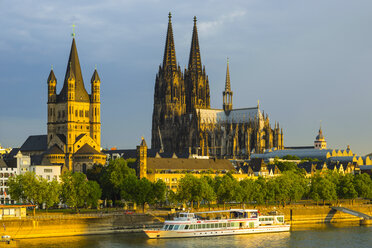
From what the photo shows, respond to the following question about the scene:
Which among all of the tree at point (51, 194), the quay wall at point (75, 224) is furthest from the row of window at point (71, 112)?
the quay wall at point (75, 224)

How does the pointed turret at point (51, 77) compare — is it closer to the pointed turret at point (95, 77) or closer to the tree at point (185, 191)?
the pointed turret at point (95, 77)

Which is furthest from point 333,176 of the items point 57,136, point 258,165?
point 57,136

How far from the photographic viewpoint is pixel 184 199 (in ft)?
436

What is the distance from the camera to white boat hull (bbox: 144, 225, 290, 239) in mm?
109938

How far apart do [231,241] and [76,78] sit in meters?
77.6

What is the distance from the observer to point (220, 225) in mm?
115625

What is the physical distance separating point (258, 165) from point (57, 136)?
162 ft

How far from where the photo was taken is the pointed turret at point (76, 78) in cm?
17300

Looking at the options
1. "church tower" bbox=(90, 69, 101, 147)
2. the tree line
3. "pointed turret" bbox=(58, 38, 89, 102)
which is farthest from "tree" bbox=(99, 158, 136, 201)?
"pointed turret" bbox=(58, 38, 89, 102)

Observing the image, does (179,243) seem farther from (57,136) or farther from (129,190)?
(57,136)

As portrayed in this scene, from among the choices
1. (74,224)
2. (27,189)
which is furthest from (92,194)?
(74,224)

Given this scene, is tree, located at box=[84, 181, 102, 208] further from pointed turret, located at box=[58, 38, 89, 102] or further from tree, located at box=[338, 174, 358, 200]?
tree, located at box=[338, 174, 358, 200]

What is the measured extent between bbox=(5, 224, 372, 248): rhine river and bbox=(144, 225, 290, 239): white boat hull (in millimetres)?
1559

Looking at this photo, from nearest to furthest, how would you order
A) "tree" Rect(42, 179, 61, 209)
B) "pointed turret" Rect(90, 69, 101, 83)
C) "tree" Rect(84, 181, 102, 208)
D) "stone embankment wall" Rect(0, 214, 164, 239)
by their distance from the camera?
1. "stone embankment wall" Rect(0, 214, 164, 239)
2. "tree" Rect(42, 179, 61, 209)
3. "tree" Rect(84, 181, 102, 208)
4. "pointed turret" Rect(90, 69, 101, 83)
